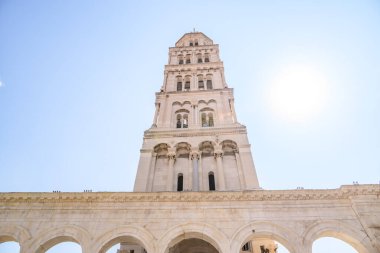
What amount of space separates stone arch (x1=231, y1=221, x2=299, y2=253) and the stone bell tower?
15.5ft

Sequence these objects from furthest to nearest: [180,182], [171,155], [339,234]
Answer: [171,155] → [180,182] → [339,234]

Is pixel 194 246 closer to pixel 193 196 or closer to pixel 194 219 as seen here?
pixel 194 219

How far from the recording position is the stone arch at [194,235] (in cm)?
1296

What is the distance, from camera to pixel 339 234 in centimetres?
1322

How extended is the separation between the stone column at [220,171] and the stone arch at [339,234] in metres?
6.42

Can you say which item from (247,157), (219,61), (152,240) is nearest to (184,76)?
(219,61)

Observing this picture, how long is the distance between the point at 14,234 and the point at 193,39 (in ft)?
102

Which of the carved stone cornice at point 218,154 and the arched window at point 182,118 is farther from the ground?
the arched window at point 182,118

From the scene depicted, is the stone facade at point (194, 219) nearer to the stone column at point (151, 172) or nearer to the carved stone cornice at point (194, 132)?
the stone column at point (151, 172)

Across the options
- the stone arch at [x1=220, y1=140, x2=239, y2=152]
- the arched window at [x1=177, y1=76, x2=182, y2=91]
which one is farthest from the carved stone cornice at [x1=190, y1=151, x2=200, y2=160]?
the arched window at [x1=177, y1=76, x2=182, y2=91]

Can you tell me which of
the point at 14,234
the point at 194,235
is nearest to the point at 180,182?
the point at 194,235

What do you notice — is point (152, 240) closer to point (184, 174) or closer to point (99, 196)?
point (99, 196)

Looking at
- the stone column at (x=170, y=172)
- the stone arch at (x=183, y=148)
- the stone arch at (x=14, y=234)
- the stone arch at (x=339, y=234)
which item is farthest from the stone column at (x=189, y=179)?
the stone arch at (x=14, y=234)

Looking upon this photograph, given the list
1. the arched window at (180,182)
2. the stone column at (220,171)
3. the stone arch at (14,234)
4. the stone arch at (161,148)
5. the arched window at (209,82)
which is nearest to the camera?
the stone arch at (14,234)
